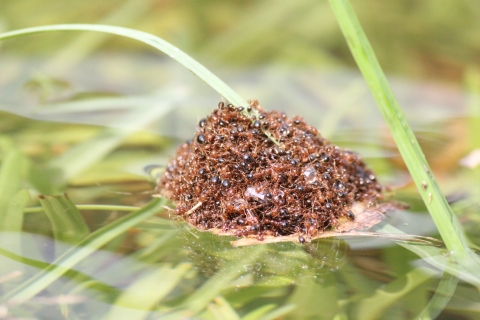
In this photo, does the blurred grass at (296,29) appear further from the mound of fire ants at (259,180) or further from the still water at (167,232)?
the mound of fire ants at (259,180)

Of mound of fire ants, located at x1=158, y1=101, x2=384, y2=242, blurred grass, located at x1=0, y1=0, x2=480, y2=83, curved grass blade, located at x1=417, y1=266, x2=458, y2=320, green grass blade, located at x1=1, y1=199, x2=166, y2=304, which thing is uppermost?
blurred grass, located at x1=0, y1=0, x2=480, y2=83

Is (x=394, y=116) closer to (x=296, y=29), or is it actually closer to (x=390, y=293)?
(x=390, y=293)

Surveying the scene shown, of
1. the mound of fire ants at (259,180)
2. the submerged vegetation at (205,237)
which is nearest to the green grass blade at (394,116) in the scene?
the submerged vegetation at (205,237)

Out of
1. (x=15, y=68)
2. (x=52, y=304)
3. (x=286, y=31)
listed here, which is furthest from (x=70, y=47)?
(x=52, y=304)

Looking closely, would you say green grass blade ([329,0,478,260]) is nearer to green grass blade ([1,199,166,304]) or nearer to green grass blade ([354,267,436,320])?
green grass blade ([354,267,436,320])

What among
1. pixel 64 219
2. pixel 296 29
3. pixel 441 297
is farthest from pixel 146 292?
pixel 296 29

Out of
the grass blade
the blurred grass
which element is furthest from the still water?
the blurred grass

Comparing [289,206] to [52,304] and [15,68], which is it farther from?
[15,68]
